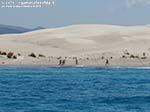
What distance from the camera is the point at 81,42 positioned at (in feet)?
304

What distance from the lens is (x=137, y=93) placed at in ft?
105

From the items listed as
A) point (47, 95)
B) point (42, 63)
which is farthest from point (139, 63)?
point (47, 95)

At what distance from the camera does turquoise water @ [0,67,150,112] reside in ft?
86.4

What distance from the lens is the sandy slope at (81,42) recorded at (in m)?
79.4

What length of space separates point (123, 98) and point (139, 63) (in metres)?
31.9

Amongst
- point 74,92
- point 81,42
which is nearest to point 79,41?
point 81,42

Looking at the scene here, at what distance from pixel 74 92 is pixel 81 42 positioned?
60.3 m

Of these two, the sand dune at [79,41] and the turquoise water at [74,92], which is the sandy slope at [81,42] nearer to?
A: the sand dune at [79,41]

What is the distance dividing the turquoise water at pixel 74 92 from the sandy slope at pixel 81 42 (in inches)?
1098

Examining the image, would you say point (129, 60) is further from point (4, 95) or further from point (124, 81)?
point (4, 95)

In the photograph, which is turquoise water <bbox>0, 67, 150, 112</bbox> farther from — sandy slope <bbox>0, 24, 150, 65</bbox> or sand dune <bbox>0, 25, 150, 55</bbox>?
sand dune <bbox>0, 25, 150, 55</bbox>

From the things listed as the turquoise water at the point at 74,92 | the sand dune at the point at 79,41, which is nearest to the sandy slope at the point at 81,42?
the sand dune at the point at 79,41

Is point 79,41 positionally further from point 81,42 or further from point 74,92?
point 74,92

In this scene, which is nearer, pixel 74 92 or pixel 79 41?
pixel 74 92
